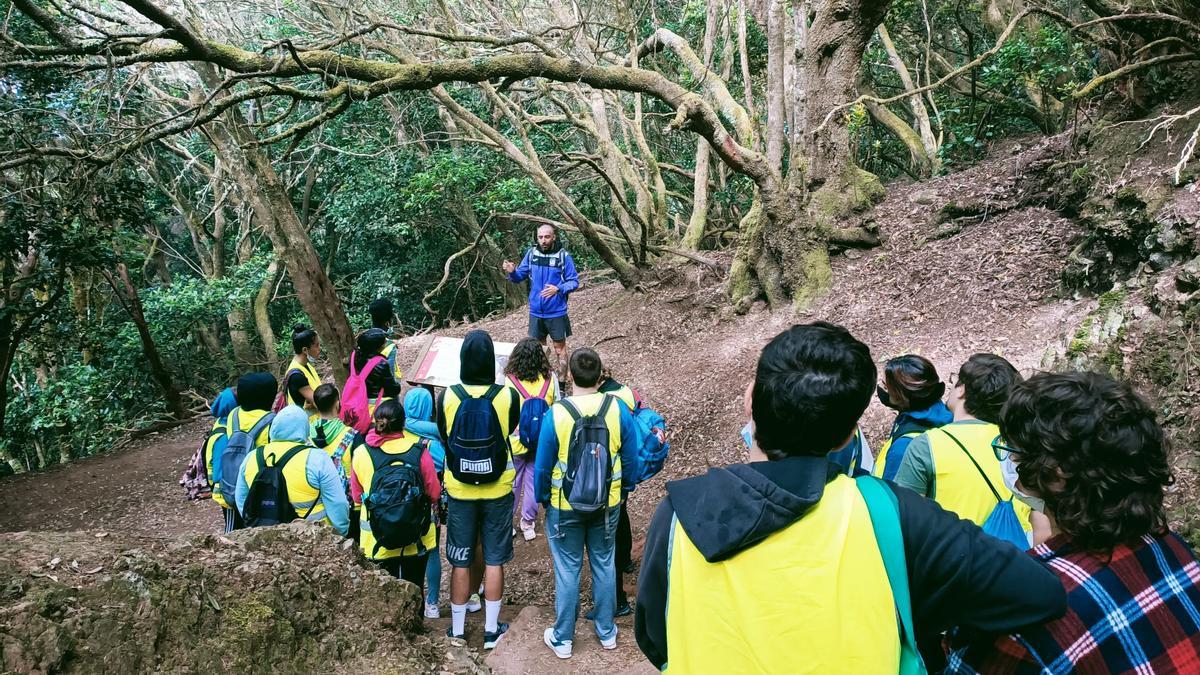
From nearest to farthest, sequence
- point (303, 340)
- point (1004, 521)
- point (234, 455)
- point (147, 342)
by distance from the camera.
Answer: point (1004, 521)
point (234, 455)
point (303, 340)
point (147, 342)

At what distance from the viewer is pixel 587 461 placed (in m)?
3.75

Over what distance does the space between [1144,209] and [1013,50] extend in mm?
6522

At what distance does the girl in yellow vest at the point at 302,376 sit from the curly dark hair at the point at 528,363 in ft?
4.98

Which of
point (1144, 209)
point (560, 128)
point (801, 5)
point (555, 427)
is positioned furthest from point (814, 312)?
point (560, 128)

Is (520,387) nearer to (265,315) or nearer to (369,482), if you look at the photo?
(369,482)

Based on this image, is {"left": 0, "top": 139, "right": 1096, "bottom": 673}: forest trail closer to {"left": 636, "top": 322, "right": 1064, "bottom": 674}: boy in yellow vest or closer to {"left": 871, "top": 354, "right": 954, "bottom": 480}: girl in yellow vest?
{"left": 871, "top": 354, "right": 954, "bottom": 480}: girl in yellow vest

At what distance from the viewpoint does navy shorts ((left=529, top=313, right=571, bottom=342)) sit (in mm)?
8023

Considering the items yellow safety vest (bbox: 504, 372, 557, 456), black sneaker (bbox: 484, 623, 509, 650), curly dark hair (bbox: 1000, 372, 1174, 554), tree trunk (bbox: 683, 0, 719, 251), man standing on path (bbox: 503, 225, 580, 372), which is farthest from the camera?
tree trunk (bbox: 683, 0, 719, 251)

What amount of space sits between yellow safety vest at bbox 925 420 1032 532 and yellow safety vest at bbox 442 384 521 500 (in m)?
2.41

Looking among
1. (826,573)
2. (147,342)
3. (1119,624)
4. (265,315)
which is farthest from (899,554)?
(265,315)

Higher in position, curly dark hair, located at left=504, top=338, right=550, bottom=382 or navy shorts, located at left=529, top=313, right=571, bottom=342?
curly dark hair, located at left=504, top=338, right=550, bottom=382

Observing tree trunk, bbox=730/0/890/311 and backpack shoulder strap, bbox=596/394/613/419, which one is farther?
tree trunk, bbox=730/0/890/311

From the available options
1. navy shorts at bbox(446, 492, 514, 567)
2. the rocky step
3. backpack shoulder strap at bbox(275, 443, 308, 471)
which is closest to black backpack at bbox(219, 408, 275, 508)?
backpack shoulder strap at bbox(275, 443, 308, 471)

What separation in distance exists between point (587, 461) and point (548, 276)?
14.2 ft
